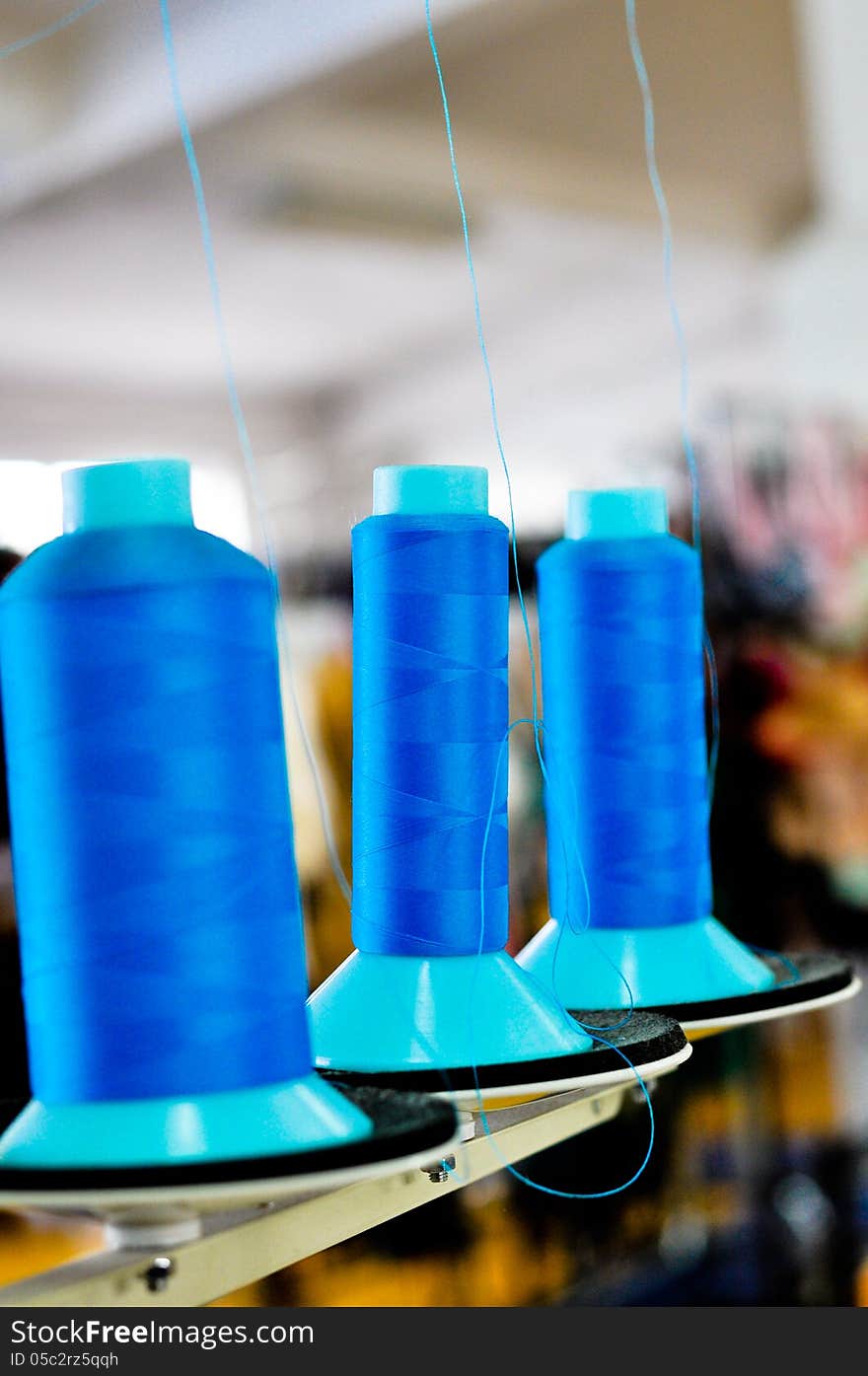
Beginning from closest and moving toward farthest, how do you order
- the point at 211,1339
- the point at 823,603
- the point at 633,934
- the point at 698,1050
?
1. the point at 211,1339
2. the point at 633,934
3. the point at 823,603
4. the point at 698,1050

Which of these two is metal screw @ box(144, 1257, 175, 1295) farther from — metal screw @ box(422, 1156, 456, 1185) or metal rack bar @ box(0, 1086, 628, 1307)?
metal screw @ box(422, 1156, 456, 1185)

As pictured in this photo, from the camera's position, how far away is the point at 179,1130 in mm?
511

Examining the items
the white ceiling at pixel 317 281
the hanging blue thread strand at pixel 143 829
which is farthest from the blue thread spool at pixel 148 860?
the white ceiling at pixel 317 281

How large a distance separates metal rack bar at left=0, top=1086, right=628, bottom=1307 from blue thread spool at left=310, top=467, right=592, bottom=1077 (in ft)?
0.25

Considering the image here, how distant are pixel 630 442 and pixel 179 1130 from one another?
3067 mm

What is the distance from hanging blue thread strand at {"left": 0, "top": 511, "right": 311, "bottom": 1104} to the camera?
0.53m

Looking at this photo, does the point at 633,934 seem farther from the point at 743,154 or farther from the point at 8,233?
the point at 8,233

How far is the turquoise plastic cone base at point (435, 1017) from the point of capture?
2.14ft

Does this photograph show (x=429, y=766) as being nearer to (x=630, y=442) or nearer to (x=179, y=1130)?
(x=179, y=1130)

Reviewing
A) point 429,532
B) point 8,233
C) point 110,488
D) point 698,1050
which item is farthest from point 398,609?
point 8,233

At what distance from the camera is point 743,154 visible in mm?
3812

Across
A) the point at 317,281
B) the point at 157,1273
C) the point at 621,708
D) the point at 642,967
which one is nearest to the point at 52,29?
the point at 621,708

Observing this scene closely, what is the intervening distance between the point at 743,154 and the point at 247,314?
2.06 m

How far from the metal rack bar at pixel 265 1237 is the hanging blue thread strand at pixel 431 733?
0.39ft
